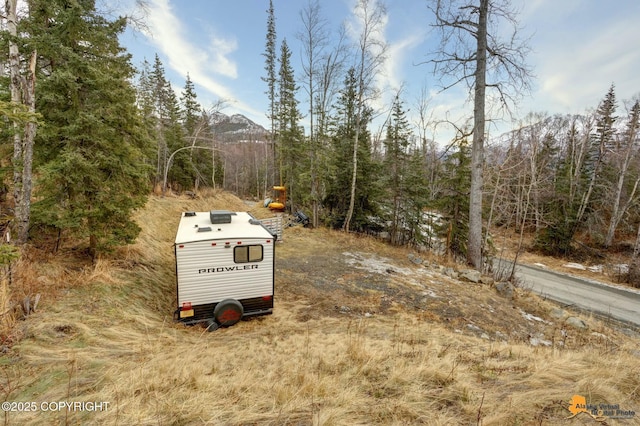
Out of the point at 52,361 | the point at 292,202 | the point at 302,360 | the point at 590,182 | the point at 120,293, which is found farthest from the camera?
the point at 590,182

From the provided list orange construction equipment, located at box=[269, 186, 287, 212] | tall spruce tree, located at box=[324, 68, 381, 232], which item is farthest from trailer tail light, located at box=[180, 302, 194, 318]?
orange construction equipment, located at box=[269, 186, 287, 212]

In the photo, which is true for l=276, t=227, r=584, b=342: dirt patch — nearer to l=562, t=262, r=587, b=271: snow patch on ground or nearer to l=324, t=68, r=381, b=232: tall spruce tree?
l=324, t=68, r=381, b=232: tall spruce tree

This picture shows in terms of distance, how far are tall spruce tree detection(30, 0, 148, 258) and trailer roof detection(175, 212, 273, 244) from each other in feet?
5.13

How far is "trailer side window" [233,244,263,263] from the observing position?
5.89 m

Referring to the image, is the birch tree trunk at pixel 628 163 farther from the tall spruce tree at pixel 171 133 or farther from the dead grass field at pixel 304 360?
the tall spruce tree at pixel 171 133

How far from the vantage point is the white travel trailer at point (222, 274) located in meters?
5.53

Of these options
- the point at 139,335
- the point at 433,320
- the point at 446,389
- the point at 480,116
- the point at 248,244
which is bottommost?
the point at 433,320

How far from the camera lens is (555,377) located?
3.03 m

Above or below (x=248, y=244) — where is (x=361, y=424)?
→ below

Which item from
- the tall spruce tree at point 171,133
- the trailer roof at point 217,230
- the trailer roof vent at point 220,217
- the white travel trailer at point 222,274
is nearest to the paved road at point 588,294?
the white travel trailer at point 222,274

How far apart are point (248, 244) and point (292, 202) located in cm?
1572

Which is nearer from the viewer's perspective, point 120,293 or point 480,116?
point 120,293

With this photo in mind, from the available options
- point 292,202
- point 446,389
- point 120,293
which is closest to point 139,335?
point 120,293

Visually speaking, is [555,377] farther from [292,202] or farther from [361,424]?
[292,202]
